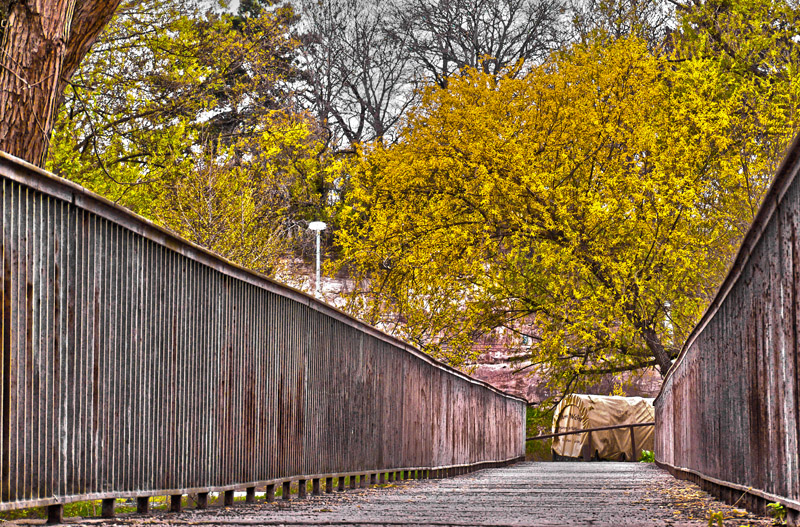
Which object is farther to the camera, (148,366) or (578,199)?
(578,199)

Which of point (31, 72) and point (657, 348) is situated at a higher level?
point (31, 72)

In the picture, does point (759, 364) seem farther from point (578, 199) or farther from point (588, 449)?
point (588, 449)

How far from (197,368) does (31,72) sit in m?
2.54

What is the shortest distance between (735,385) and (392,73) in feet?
120

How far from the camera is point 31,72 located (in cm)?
760

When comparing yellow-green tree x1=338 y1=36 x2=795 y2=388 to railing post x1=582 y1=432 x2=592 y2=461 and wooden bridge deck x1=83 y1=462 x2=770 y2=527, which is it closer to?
railing post x1=582 y1=432 x2=592 y2=461

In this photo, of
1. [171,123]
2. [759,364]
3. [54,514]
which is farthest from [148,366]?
[171,123]

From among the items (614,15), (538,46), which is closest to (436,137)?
(614,15)

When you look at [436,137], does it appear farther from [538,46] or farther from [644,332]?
[538,46]

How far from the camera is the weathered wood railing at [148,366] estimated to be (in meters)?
4.60

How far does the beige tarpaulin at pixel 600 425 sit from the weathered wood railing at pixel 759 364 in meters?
35.2

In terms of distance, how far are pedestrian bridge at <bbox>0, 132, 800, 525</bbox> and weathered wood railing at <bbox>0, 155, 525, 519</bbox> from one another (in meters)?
0.01

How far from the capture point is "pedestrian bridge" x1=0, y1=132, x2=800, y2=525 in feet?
15.3

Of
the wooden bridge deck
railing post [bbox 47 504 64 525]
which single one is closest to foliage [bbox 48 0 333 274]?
the wooden bridge deck
